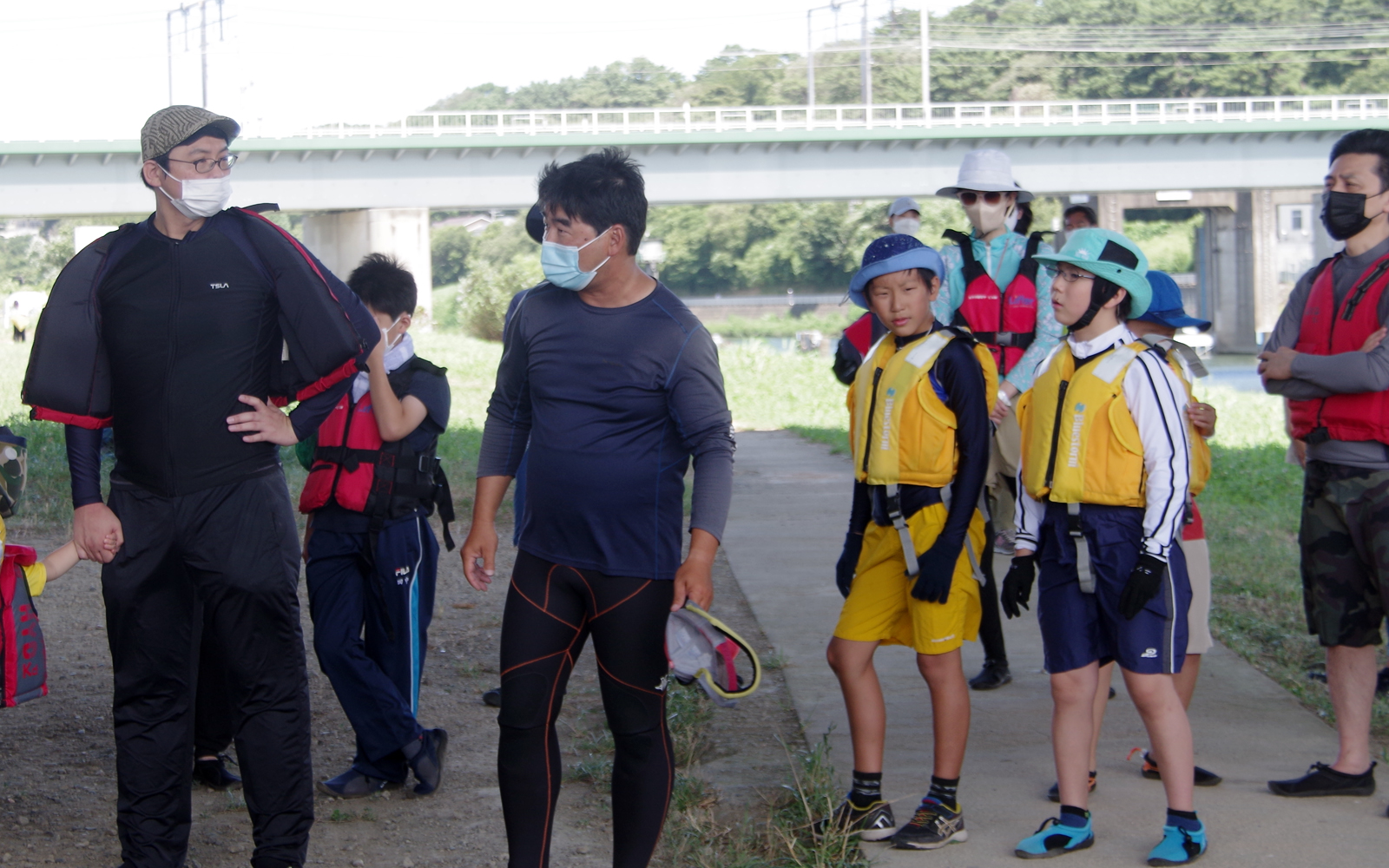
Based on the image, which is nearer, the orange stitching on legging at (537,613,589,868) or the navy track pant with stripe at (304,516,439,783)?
the orange stitching on legging at (537,613,589,868)

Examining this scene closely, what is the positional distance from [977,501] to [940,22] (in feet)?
400

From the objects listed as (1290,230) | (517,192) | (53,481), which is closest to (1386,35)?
(1290,230)

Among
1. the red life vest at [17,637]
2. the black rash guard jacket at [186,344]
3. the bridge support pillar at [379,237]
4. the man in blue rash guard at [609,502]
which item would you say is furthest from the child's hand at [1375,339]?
the bridge support pillar at [379,237]

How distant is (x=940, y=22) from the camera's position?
11862 cm

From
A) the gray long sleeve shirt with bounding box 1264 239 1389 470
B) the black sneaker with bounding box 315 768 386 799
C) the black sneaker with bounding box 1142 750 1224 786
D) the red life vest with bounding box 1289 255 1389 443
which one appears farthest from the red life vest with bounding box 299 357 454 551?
the red life vest with bounding box 1289 255 1389 443

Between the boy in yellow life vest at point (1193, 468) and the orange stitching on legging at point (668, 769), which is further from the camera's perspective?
the boy in yellow life vest at point (1193, 468)

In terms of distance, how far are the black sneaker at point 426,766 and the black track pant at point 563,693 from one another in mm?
1244

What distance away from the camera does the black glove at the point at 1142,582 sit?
3.83m

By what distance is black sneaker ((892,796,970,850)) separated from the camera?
4.11 m

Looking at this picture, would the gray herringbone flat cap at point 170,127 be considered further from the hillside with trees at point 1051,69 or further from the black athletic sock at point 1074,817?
the hillside with trees at point 1051,69

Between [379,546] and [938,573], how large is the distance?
1.98 m

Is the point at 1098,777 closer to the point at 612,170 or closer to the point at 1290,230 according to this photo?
the point at 612,170

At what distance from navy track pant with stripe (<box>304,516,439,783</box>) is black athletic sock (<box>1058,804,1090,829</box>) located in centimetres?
222

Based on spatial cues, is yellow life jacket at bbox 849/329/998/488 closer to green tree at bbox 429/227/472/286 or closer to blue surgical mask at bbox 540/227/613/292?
blue surgical mask at bbox 540/227/613/292
